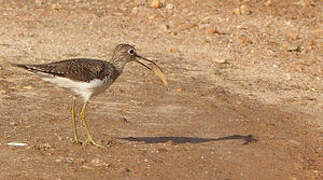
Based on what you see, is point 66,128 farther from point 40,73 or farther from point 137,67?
point 137,67

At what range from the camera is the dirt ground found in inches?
355

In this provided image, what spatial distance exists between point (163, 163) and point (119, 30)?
6.70 m

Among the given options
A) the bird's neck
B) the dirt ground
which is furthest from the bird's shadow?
the bird's neck

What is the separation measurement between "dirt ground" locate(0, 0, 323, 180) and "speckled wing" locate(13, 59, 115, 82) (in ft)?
3.19

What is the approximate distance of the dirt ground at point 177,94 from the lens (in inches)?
355

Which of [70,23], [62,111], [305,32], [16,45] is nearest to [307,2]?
[305,32]

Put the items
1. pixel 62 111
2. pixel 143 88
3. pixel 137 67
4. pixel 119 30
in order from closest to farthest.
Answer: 1. pixel 62 111
2. pixel 143 88
3. pixel 137 67
4. pixel 119 30

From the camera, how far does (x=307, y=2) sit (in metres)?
17.2

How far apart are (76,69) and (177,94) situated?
3.30 m

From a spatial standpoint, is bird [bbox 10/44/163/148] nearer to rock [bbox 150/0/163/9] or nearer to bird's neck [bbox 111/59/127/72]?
bird's neck [bbox 111/59/127/72]

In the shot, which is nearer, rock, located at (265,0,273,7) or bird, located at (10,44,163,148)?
bird, located at (10,44,163,148)

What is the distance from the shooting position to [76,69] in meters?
8.87

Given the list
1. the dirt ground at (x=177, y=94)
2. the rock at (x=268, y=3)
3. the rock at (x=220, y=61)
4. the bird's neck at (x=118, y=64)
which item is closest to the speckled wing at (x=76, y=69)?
the bird's neck at (x=118, y=64)

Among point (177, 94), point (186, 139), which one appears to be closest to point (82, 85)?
point (186, 139)
